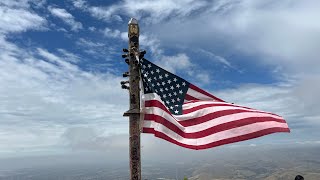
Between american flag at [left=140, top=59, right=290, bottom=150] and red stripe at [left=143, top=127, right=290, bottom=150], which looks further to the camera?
american flag at [left=140, top=59, right=290, bottom=150]

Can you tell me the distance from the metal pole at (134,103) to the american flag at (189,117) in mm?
665

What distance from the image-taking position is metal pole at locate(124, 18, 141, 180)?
487 inches

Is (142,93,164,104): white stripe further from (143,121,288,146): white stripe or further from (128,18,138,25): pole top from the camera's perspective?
(128,18,138,25): pole top

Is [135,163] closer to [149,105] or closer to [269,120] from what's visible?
[149,105]

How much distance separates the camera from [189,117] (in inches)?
567

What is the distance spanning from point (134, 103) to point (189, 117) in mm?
2839

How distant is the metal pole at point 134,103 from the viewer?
1237 centimetres

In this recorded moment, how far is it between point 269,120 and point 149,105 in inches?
212

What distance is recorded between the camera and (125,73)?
1352cm

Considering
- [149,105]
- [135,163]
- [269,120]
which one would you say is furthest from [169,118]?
[269,120]

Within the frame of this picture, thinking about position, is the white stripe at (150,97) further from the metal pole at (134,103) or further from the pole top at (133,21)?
the pole top at (133,21)

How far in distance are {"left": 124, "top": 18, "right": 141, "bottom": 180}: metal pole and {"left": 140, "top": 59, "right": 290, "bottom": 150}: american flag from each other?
26.2 inches

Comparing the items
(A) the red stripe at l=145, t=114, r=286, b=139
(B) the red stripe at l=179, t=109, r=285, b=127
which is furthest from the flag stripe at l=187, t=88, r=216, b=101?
(A) the red stripe at l=145, t=114, r=286, b=139

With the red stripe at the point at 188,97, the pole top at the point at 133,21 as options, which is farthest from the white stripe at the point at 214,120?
the pole top at the point at 133,21
